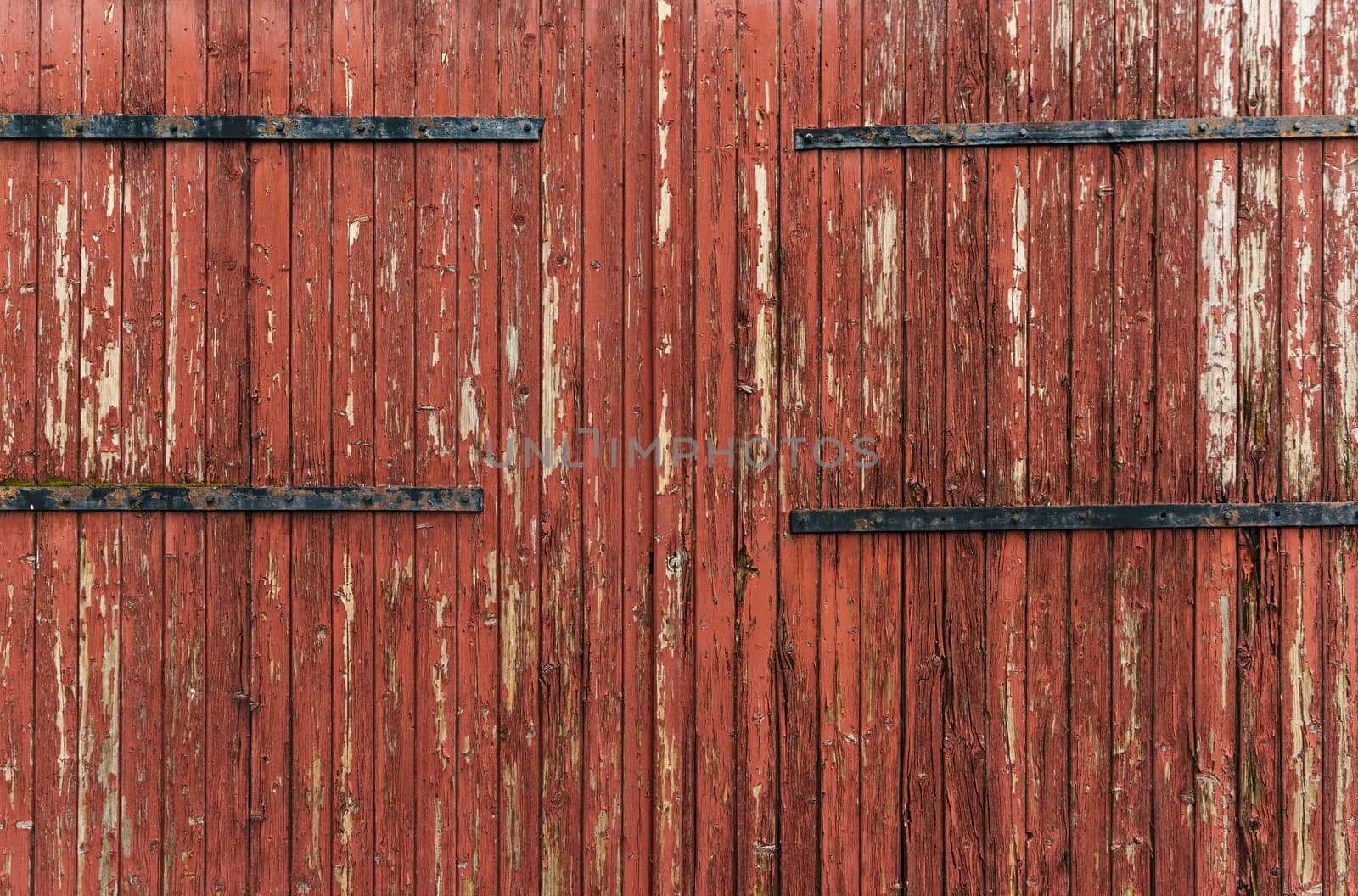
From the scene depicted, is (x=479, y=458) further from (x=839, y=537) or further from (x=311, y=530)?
(x=839, y=537)

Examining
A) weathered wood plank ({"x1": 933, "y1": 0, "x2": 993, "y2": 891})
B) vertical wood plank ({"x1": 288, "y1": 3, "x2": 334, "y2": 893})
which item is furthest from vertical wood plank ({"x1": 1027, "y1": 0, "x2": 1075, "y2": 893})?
vertical wood plank ({"x1": 288, "y1": 3, "x2": 334, "y2": 893})

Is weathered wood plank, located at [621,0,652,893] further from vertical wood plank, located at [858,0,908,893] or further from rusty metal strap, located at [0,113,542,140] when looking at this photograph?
vertical wood plank, located at [858,0,908,893]

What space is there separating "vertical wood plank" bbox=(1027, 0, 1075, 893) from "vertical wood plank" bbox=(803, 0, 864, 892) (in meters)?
0.41

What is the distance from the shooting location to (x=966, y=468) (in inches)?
76.0

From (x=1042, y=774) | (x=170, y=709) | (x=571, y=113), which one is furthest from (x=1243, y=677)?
(x=170, y=709)

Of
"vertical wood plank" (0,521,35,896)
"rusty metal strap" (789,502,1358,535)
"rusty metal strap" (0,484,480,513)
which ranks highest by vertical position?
"rusty metal strap" (0,484,480,513)

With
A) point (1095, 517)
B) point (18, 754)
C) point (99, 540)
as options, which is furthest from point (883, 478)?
point (18, 754)

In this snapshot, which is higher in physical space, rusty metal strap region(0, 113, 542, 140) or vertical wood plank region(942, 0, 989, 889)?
rusty metal strap region(0, 113, 542, 140)

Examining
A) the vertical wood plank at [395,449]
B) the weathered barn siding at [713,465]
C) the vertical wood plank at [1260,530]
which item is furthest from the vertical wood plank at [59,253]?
the vertical wood plank at [1260,530]

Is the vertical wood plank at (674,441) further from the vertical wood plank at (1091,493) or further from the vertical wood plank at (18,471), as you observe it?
the vertical wood plank at (18,471)

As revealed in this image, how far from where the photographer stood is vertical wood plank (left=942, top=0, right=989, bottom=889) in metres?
1.93

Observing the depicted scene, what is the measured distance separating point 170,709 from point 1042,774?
6.87 ft

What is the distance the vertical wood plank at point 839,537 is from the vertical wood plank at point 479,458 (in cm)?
60

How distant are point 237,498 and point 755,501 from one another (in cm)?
124
